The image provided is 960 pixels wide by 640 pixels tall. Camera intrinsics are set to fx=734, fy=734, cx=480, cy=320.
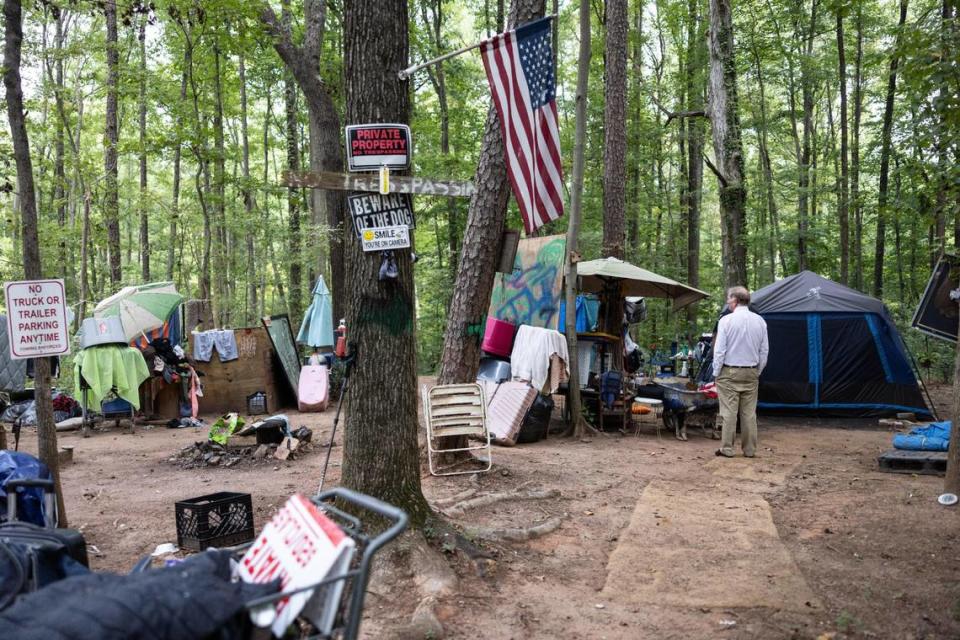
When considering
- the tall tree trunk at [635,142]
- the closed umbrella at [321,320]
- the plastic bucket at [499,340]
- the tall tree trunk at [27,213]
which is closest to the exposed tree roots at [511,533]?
the tall tree trunk at [27,213]

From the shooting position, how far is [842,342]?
38.1 feet

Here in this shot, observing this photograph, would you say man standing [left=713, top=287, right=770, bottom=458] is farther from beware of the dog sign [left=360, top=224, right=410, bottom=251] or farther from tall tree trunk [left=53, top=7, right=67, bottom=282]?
tall tree trunk [left=53, top=7, right=67, bottom=282]

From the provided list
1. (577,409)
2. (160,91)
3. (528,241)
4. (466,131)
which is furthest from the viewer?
(466,131)

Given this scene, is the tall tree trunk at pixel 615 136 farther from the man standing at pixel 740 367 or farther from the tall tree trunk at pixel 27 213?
the tall tree trunk at pixel 27 213

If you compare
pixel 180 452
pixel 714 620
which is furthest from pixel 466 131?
pixel 714 620

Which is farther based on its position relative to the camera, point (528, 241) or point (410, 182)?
point (528, 241)

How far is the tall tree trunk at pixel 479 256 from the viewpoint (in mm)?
7395

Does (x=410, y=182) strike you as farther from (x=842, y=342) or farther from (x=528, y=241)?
(x=842, y=342)

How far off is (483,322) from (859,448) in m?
5.29

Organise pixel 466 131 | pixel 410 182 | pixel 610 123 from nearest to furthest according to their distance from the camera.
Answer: pixel 410 182 < pixel 610 123 < pixel 466 131

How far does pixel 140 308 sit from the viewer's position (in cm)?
1203

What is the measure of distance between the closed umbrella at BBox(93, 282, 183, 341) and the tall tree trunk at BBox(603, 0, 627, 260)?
24.4 feet

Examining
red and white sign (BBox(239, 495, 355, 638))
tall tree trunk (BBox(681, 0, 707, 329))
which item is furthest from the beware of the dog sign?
tall tree trunk (BBox(681, 0, 707, 329))

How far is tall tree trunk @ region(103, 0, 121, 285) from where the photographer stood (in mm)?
14766
